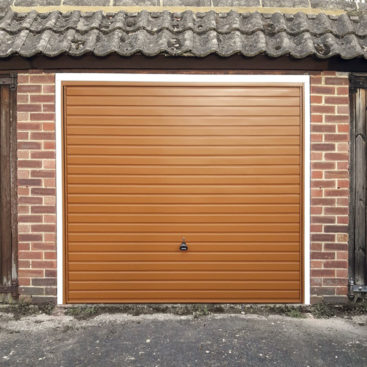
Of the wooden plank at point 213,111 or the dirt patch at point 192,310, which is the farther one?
the wooden plank at point 213,111

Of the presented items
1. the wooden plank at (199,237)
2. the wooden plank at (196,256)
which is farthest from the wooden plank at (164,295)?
the wooden plank at (199,237)

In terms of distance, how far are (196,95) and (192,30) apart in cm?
75

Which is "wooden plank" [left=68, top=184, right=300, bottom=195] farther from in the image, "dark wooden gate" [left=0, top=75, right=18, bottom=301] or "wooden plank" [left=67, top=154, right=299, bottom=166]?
"dark wooden gate" [left=0, top=75, right=18, bottom=301]

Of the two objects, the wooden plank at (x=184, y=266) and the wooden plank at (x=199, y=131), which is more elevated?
the wooden plank at (x=199, y=131)

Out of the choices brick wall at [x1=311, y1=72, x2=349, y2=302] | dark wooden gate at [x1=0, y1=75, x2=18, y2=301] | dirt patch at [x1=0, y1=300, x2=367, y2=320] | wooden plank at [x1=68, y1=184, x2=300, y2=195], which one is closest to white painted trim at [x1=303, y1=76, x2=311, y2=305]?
brick wall at [x1=311, y1=72, x2=349, y2=302]

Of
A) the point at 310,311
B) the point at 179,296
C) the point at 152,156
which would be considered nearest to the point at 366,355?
the point at 310,311

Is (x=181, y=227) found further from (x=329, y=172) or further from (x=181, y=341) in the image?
(x=329, y=172)

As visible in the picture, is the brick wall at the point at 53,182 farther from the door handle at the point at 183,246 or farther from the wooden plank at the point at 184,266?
the door handle at the point at 183,246

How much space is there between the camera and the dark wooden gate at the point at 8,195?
14.5 ft

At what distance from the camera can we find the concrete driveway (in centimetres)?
324

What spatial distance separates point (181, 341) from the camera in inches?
140

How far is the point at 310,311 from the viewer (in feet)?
14.1

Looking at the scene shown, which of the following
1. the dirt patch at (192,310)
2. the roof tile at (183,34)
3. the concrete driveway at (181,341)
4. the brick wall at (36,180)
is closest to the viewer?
the concrete driveway at (181,341)

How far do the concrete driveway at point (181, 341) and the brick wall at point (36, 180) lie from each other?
0.62 m
